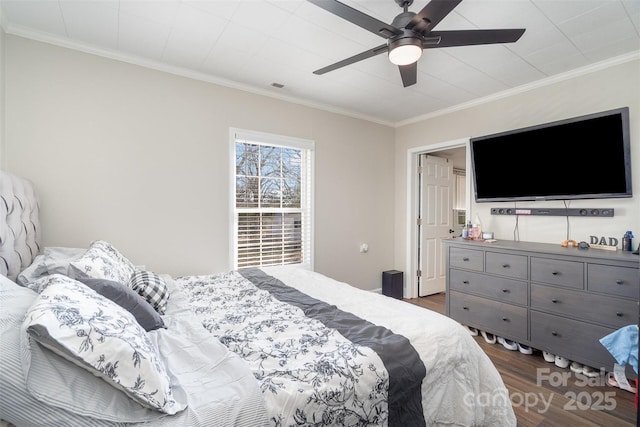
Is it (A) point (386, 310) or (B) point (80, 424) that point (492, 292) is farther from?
(B) point (80, 424)

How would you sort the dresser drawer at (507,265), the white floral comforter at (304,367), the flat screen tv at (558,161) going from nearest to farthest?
1. the white floral comforter at (304,367)
2. the flat screen tv at (558,161)
3. the dresser drawer at (507,265)

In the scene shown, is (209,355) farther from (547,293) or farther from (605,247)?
(605,247)

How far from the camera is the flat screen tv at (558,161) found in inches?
94.0

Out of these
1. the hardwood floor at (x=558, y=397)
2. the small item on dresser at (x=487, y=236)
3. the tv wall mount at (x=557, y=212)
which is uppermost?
the tv wall mount at (x=557, y=212)

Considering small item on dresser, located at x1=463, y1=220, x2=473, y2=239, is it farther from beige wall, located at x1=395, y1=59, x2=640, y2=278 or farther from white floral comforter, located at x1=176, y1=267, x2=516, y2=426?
white floral comforter, located at x1=176, y1=267, x2=516, y2=426

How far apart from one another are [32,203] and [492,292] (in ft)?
12.9

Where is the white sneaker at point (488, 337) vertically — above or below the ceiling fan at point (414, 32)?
below

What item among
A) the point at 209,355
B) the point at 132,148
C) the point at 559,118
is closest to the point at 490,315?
the point at 559,118

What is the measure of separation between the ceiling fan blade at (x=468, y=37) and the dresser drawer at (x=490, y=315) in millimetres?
2251

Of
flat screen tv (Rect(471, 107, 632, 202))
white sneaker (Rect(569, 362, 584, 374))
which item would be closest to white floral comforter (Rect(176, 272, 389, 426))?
white sneaker (Rect(569, 362, 584, 374))

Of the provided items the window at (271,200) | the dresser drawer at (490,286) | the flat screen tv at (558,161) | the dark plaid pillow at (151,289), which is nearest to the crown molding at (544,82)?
the flat screen tv at (558,161)

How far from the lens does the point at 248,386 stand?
38.9 inches

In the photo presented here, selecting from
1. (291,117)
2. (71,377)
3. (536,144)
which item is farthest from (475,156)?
(71,377)

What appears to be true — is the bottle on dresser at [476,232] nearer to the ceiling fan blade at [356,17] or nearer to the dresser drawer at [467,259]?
the dresser drawer at [467,259]
